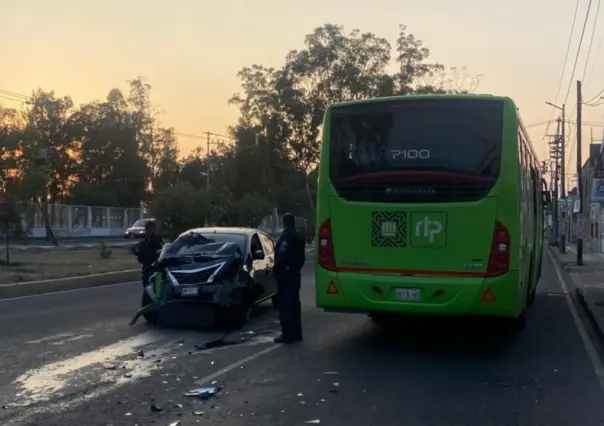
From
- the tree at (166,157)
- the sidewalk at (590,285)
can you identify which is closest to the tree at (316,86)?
the sidewalk at (590,285)

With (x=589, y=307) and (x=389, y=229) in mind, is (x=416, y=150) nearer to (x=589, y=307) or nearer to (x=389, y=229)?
(x=389, y=229)

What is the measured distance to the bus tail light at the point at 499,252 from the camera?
9.71m

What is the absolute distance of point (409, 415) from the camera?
7031mm

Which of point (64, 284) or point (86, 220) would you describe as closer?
point (64, 284)

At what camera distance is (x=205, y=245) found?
13.1 metres

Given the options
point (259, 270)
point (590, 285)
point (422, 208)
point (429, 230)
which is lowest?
point (590, 285)

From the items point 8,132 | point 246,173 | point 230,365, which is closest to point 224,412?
point 230,365

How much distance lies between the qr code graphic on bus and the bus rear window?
22 cm

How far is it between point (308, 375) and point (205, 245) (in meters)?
4.82

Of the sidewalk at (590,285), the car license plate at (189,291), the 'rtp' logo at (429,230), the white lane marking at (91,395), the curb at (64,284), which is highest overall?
the 'rtp' logo at (429,230)

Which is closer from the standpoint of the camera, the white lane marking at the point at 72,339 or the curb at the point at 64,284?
the white lane marking at the point at 72,339

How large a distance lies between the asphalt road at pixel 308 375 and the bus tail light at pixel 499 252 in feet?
3.84

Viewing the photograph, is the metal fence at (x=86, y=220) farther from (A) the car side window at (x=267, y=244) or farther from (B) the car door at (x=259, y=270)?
(B) the car door at (x=259, y=270)

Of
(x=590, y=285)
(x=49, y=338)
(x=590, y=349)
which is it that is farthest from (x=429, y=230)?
(x=590, y=285)
